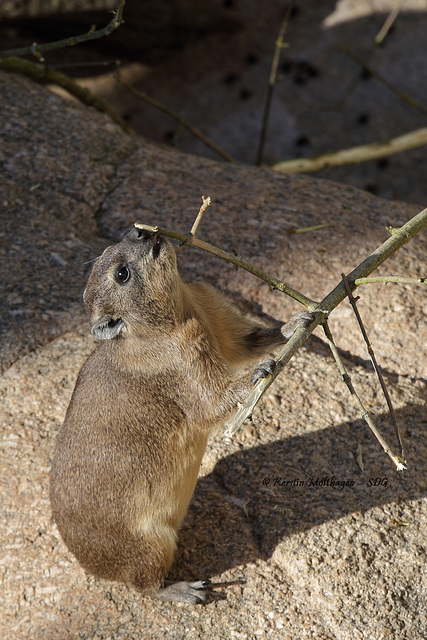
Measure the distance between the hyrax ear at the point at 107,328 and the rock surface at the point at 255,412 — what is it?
2.76ft

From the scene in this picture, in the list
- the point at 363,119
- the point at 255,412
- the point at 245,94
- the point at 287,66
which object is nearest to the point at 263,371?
the point at 255,412

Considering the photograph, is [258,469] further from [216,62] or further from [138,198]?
[216,62]

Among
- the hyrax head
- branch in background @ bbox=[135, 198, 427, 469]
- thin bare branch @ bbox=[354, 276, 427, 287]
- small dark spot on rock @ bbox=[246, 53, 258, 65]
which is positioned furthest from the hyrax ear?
small dark spot on rock @ bbox=[246, 53, 258, 65]

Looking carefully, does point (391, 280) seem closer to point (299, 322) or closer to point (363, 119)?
point (299, 322)

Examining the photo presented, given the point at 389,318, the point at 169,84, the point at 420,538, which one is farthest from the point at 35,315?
the point at 169,84

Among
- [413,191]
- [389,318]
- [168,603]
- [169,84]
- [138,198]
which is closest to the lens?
[168,603]

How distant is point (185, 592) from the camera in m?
3.14

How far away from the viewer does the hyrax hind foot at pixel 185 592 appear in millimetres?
3113

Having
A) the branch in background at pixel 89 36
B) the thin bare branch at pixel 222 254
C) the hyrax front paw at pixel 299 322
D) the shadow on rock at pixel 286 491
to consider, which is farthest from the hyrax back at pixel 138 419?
the branch in background at pixel 89 36

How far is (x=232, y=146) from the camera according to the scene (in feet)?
28.2

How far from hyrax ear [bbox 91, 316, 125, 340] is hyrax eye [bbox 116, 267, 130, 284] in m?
0.20

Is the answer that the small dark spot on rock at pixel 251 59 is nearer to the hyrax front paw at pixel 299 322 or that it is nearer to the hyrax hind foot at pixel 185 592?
the hyrax front paw at pixel 299 322

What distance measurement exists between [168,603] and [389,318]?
7.03 feet

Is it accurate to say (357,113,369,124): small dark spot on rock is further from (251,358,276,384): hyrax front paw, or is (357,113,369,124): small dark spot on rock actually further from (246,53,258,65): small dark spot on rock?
(251,358,276,384): hyrax front paw
